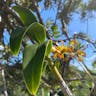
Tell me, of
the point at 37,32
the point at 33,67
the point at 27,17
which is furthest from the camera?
the point at 27,17

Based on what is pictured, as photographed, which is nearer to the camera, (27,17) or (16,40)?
(16,40)

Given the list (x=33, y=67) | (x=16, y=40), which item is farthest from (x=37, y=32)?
(x=33, y=67)

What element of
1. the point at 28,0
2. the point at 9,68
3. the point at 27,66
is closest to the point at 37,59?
the point at 27,66

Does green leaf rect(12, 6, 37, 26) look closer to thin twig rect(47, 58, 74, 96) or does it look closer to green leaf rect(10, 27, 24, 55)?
green leaf rect(10, 27, 24, 55)

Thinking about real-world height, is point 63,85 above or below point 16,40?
below

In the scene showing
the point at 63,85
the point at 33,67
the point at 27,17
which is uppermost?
the point at 27,17

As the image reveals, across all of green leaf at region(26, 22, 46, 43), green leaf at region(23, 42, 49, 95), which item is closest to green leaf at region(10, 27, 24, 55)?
green leaf at region(26, 22, 46, 43)

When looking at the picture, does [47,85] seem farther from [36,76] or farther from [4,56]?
[36,76]

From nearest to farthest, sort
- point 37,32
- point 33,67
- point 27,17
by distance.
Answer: point 33,67 → point 37,32 → point 27,17

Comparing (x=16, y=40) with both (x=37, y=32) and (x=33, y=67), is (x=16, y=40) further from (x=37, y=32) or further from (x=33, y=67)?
(x=33, y=67)
